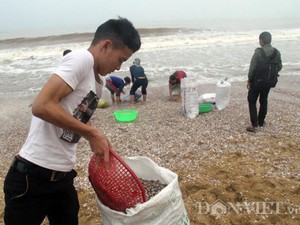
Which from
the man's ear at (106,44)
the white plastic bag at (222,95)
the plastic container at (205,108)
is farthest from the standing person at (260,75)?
the man's ear at (106,44)

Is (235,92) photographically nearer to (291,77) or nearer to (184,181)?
(291,77)

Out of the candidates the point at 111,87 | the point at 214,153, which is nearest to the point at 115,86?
the point at 111,87

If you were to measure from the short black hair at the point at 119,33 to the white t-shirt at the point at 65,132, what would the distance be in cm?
20

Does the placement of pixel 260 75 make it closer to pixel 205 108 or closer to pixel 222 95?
pixel 222 95

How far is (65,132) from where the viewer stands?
185cm

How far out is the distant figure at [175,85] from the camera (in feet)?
28.5

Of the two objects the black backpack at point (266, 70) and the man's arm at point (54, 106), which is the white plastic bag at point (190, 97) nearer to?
the black backpack at point (266, 70)

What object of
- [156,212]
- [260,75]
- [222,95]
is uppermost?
[260,75]

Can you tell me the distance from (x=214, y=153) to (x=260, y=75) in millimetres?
1962

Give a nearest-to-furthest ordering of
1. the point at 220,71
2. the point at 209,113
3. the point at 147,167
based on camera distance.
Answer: the point at 147,167 → the point at 209,113 → the point at 220,71

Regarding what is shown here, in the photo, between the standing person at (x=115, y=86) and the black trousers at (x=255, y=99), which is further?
the standing person at (x=115, y=86)

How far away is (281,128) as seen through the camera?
19.4 feet

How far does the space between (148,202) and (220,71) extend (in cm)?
1201

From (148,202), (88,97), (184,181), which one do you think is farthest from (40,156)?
(184,181)
